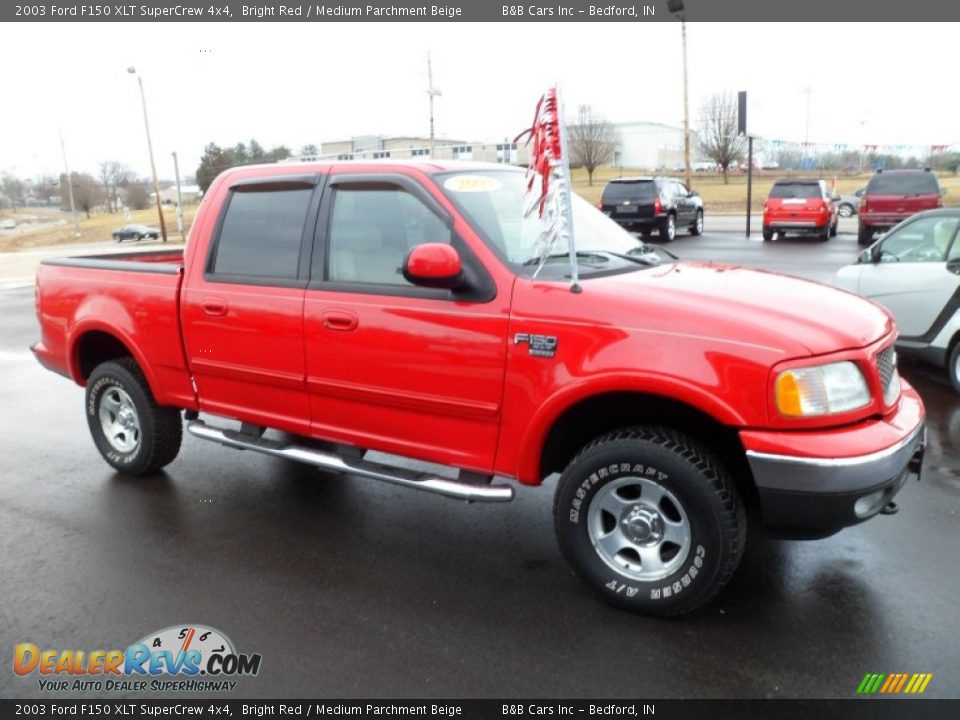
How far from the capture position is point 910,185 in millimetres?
19828

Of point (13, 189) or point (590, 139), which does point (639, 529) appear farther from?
point (13, 189)

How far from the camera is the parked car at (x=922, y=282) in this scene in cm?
687

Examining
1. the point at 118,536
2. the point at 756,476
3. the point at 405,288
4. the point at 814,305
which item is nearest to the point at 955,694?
the point at 756,476

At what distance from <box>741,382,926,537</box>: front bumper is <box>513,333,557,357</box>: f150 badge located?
0.88 m

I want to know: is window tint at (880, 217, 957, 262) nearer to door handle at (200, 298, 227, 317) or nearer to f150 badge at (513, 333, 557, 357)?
f150 badge at (513, 333, 557, 357)

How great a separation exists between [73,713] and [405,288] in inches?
89.3

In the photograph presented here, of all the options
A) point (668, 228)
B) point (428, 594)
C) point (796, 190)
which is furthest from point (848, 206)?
point (428, 594)

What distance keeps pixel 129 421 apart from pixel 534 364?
332 centimetres

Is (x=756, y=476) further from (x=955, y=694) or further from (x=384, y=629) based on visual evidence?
(x=384, y=629)

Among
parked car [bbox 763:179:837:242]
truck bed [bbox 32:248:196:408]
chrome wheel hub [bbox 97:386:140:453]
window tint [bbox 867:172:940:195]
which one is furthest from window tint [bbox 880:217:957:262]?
parked car [bbox 763:179:837:242]

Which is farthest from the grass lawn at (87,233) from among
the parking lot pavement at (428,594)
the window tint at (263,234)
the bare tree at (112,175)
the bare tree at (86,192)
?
the parking lot pavement at (428,594)

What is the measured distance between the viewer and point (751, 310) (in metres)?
3.27
